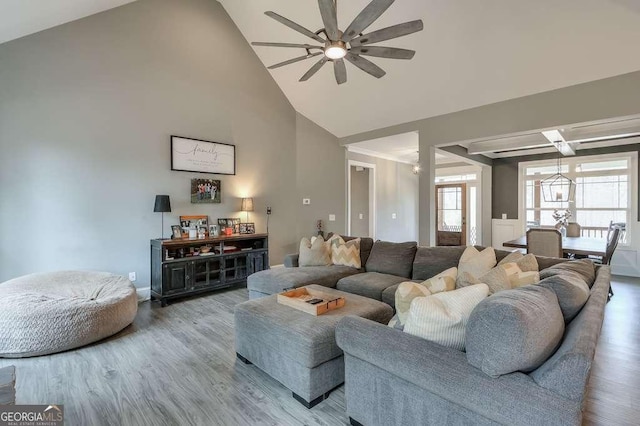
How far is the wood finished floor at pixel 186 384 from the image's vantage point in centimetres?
190

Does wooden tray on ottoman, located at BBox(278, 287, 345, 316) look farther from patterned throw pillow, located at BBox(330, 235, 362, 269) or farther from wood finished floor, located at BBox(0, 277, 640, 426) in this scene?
patterned throw pillow, located at BBox(330, 235, 362, 269)

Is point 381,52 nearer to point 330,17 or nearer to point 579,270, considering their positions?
point 330,17

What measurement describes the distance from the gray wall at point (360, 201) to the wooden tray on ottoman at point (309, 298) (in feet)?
17.2

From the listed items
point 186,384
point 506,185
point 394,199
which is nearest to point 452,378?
point 186,384

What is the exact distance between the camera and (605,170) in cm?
612

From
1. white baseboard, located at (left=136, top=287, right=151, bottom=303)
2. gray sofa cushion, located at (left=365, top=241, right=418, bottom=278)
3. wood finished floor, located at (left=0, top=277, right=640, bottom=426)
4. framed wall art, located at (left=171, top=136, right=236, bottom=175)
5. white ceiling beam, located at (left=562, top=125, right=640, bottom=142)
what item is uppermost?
white ceiling beam, located at (left=562, top=125, right=640, bottom=142)

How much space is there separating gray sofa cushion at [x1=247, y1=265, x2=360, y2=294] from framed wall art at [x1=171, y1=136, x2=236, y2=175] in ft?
6.70

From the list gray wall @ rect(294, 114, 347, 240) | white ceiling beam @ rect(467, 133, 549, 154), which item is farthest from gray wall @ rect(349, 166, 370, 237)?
white ceiling beam @ rect(467, 133, 549, 154)

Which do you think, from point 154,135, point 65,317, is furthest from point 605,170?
point 65,317

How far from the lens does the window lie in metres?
5.97

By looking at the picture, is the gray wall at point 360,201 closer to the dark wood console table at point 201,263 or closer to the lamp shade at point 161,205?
the dark wood console table at point 201,263

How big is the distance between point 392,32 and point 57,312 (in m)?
3.68

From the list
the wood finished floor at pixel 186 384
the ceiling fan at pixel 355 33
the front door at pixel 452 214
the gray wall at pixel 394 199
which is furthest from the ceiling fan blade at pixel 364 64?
the front door at pixel 452 214

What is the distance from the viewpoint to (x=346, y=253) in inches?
162
